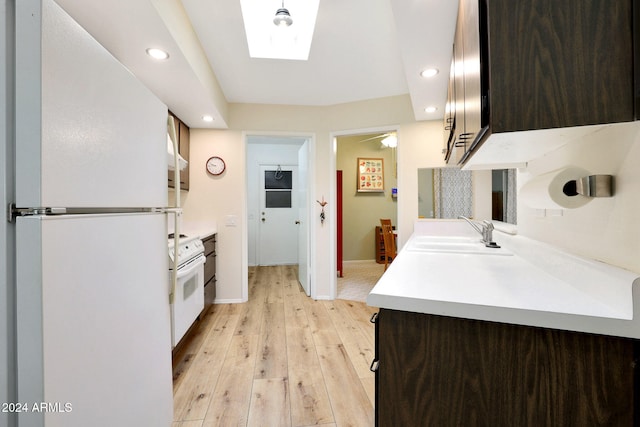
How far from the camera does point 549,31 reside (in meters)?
0.72

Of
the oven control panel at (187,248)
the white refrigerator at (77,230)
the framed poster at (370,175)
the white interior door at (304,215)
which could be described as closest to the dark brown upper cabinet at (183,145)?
the oven control panel at (187,248)

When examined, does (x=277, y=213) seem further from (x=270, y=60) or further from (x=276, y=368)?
(x=276, y=368)

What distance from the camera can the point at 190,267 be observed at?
7.16ft

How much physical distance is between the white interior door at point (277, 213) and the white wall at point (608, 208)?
4606 mm

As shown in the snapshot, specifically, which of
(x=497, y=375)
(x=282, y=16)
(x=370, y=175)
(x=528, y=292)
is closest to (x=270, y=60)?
(x=282, y=16)

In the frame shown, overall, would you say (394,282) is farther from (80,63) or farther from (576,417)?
(80,63)

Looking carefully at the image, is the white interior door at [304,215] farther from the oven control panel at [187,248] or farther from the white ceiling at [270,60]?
the oven control panel at [187,248]

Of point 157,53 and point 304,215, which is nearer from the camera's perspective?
point 157,53

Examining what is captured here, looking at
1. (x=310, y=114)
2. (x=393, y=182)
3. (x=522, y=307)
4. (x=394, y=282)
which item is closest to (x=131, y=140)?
(x=394, y=282)

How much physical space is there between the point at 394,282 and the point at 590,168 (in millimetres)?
813

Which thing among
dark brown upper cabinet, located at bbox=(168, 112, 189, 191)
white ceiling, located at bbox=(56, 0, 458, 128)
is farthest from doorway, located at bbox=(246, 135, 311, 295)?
dark brown upper cabinet, located at bbox=(168, 112, 189, 191)

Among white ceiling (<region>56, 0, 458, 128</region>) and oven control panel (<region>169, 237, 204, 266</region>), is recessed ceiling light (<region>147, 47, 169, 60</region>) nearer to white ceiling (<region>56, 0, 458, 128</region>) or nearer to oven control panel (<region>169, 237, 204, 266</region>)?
white ceiling (<region>56, 0, 458, 128</region>)

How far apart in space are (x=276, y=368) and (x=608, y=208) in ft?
6.54

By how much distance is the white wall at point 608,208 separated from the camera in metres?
0.80
